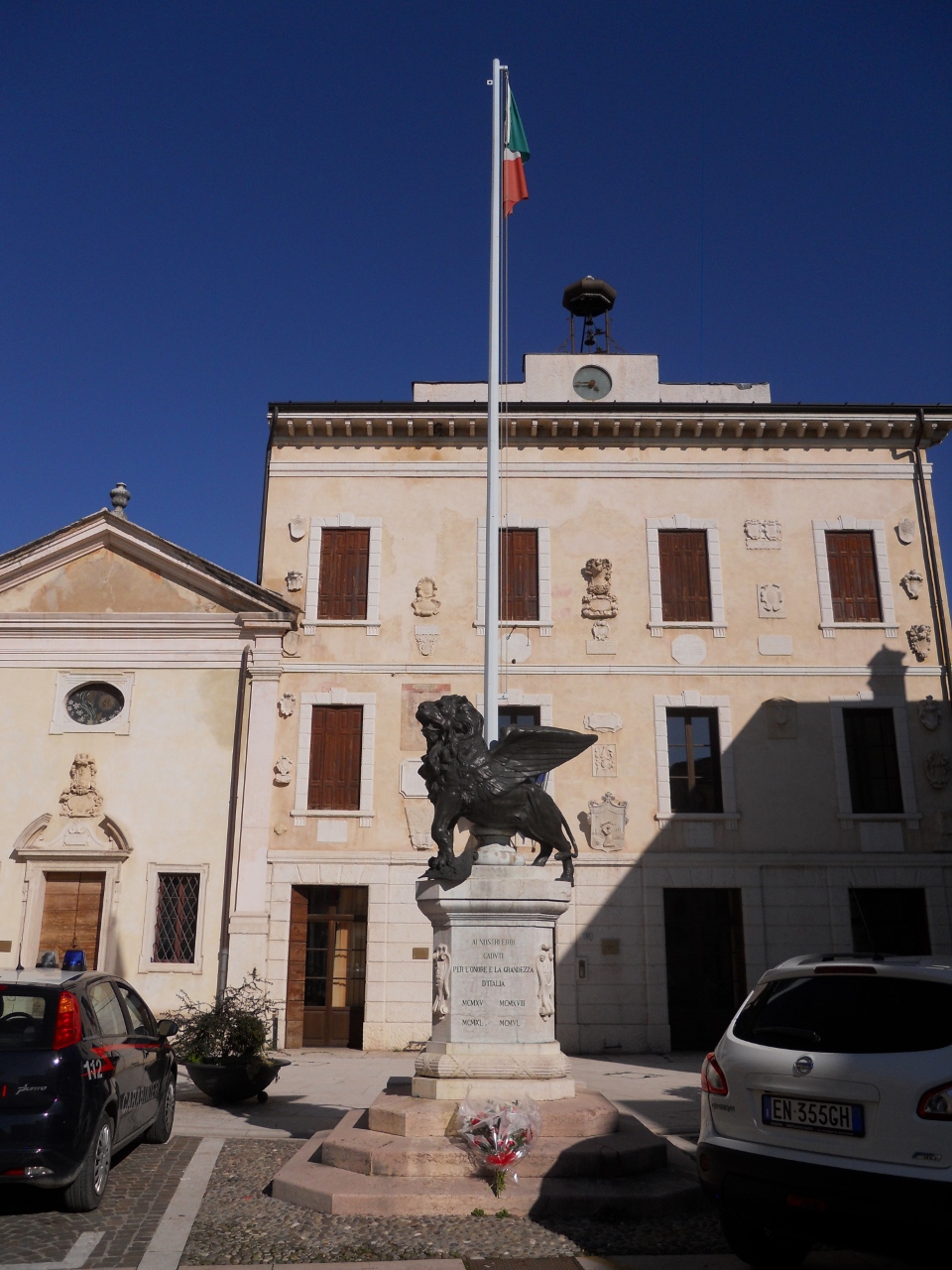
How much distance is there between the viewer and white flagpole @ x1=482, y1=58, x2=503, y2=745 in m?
11.3

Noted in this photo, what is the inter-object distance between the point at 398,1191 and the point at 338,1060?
9846mm

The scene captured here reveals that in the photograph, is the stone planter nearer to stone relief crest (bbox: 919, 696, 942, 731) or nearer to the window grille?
the window grille

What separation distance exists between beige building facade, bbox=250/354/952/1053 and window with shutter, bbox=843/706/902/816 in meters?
0.04

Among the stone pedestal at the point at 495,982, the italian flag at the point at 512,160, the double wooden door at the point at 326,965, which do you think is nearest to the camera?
the stone pedestal at the point at 495,982

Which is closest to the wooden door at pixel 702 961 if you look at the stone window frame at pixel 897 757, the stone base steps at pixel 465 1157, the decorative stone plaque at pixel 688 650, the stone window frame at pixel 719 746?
the stone window frame at pixel 719 746

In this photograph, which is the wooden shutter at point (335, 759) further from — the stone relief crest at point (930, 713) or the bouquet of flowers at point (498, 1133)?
the bouquet of flowers at point (498, 1133)

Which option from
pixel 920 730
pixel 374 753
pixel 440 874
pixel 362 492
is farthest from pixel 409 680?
pixel 440 874

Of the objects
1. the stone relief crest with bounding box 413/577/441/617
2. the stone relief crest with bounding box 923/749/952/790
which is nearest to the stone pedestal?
the stone relief crest with bounding box 413/577/441/617

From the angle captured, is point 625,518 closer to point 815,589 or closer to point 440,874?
point 815,589

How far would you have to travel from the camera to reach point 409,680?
1903 cm

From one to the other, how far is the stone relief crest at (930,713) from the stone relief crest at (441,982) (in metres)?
13.5

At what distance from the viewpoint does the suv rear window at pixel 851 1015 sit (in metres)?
4.79

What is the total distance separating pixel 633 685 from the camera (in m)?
19.1

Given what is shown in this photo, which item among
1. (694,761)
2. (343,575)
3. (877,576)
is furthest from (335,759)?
(877,576)
